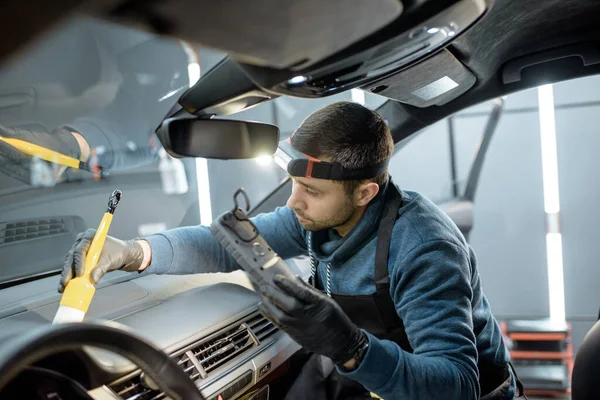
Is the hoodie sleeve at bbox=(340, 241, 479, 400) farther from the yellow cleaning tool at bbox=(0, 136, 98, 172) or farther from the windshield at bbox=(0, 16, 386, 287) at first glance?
the yellow cleaning tool at bbox=(0, 136, 98, 172)

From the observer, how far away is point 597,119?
4.37 metres

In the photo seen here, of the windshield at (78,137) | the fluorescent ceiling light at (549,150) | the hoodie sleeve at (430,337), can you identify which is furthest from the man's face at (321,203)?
the fluorescent ceiling light at (549,150)

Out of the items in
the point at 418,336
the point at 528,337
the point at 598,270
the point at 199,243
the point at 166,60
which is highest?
the point at 166,60

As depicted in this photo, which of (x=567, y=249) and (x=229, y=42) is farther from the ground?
(x=229, y=42)

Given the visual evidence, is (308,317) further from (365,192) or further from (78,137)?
(78,137)

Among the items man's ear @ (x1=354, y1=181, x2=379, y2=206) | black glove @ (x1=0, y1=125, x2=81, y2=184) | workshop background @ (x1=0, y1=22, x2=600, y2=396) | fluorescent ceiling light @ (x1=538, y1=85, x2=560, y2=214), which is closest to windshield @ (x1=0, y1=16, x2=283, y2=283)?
black glove @ (x1=0, y1=125, x2=81, y2=184)

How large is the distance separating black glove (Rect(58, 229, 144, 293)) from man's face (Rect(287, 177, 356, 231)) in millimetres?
525

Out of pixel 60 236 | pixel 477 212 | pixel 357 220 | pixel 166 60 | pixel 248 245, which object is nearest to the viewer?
pixel 248 245

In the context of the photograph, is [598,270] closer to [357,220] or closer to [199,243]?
[357,220]

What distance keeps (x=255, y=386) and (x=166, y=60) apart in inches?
56.2

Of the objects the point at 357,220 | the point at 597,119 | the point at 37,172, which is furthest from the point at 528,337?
the point at 37,172

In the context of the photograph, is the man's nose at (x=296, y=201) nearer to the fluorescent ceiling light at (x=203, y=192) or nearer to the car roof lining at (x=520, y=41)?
the car roof lining at (x=520, y=41)

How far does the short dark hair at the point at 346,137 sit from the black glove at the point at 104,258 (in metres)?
0.61

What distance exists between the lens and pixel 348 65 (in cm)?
116
